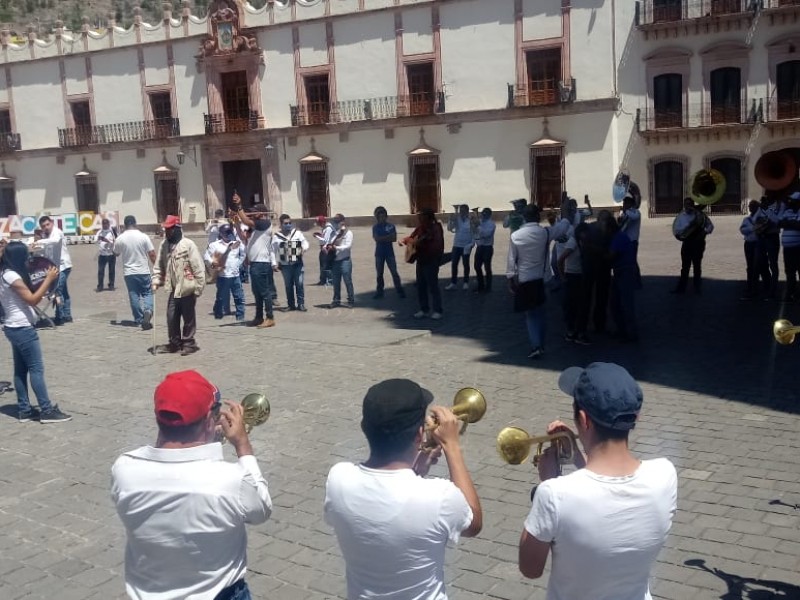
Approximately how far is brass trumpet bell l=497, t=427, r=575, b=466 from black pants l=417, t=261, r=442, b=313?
30.4ft

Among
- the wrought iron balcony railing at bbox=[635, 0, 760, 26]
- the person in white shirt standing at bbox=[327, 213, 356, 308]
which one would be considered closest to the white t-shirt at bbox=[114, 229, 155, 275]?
the person in white shirt standing at bbox=[327, 213, 356, 308]

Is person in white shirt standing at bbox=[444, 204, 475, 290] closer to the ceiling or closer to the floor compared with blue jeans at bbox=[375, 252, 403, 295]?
closer to the ceiling

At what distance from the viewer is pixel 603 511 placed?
104 inches

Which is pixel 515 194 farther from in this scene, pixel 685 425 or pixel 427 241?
pixel 685 425

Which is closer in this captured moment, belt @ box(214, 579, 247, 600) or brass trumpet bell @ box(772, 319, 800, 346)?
belt @ box(214, 579, 247, 600)

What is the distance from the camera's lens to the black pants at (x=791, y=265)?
Result: 1216cm

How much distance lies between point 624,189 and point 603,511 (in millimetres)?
22800

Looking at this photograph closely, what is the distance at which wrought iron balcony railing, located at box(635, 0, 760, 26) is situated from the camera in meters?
27.7

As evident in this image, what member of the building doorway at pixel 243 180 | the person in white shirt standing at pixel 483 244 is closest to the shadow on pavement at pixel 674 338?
the person in white shirt standing at pixel 483 244

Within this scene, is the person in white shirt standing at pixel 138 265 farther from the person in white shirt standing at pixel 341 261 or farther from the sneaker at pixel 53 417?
the sneaker at pixel 53 417

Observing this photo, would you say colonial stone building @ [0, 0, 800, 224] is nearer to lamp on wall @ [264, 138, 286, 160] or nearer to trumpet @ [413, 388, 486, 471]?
lamp on wall @ [264, 138, 286, 160]

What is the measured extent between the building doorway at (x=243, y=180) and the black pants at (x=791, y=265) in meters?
26.0

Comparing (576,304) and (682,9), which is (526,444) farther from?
(682,9)

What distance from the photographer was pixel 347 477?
9.27ft
